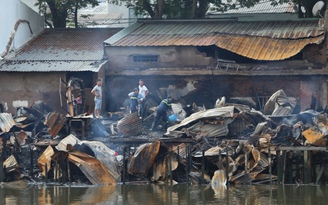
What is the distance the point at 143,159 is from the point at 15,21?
1424cm

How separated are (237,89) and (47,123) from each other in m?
8.86

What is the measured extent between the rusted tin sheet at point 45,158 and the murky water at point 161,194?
715 mm

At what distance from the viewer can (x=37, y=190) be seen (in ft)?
103

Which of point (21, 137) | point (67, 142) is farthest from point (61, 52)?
point (67, 142)

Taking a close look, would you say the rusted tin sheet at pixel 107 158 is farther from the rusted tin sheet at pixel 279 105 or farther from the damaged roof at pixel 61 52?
the damaged roof at pixel 61 52

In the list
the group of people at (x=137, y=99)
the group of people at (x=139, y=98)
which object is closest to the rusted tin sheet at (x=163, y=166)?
the group of people at (x=137, y=99)

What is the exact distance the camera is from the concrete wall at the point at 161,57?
132 ft

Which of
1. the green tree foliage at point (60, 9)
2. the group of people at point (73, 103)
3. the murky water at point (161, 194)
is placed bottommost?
the murky water at point (161, 194)

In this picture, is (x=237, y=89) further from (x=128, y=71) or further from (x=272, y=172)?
(x=272, y=172)

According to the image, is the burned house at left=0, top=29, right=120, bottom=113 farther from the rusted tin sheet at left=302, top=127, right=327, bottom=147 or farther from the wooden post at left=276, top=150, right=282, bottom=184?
the rusted tin sheet at left=302, top=127, right=327, bottom=147

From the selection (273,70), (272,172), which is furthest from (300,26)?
(272,172)

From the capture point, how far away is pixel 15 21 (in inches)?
1720

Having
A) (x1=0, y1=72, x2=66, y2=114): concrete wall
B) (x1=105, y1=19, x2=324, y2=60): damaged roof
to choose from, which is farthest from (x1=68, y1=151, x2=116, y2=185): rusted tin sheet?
(x1=105, y1=19, x2=324, y2=60): damaged roof

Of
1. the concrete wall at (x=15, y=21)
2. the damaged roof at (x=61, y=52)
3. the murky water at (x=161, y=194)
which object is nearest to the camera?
the murky water at (x=161, y=194)
